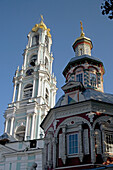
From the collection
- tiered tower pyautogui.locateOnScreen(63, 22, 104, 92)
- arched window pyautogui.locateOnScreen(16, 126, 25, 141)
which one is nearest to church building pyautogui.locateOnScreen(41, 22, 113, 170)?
tiered tower pyautogui.locateOnScreen(63, 22, 104, 92)

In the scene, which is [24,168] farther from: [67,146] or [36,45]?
[36,45]

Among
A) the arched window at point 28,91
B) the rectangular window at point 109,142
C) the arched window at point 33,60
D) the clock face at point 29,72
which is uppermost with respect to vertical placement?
the arched window at point 33,60

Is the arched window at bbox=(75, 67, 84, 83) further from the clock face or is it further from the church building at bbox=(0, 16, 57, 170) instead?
the clock face

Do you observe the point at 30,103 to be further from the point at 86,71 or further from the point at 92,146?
the point at 92,146

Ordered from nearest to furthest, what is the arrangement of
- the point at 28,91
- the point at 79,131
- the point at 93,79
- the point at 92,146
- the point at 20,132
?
the point at 92,146
the point at 79,131
the point at 93,79
the point at 20,132
the point at 28,91

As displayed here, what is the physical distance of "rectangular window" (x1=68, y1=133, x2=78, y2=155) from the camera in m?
17.4

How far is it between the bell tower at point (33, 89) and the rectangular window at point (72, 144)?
51.6ft

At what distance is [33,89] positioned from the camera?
40.5 m

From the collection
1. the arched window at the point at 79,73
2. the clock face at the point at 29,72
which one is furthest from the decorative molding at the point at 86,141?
the clock face at the point at 29,72

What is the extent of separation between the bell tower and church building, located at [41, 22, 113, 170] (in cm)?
1448

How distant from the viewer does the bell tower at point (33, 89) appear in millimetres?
37469

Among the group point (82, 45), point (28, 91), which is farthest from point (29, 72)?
point (82, 45)

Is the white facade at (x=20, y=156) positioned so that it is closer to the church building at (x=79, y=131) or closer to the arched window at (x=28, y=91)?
the church building at (x=79, y=131)

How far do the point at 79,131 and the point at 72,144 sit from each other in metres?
1.04
